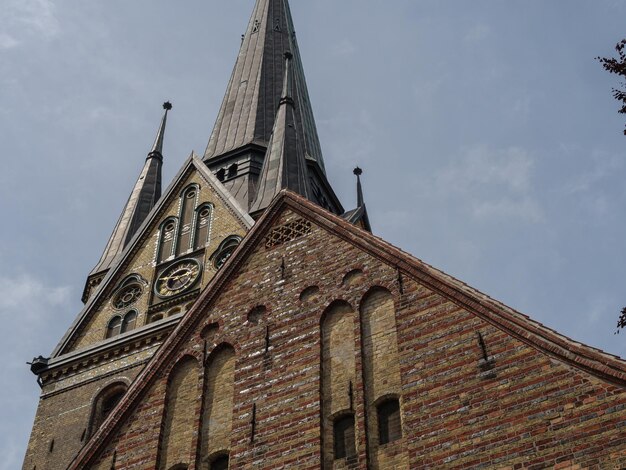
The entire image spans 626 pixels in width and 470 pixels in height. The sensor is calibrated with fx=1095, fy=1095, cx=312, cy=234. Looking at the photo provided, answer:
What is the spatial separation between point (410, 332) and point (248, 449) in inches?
80.9

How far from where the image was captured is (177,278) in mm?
23828

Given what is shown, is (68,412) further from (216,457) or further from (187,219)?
(216,457)

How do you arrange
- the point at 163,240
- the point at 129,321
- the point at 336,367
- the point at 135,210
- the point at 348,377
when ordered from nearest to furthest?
1. the point at 348,377
2. the point at 336,367
3. the point at 129,321
4. the point at 163,240
5. the point at 135,210

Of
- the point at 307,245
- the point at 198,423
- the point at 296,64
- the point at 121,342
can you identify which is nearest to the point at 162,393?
the point at 198,423

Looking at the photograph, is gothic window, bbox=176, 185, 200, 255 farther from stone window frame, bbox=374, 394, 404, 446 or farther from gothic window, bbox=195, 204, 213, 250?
stone window frame, bbox=374, 394, 404, 446

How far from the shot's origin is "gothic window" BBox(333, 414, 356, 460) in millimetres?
10719

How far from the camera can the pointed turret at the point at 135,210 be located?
26203 millimetres

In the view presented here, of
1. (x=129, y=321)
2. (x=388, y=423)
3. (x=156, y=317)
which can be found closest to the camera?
(x=388, y=423)

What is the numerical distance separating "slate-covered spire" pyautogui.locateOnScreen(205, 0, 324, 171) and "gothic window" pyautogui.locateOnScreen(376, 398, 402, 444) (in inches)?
825

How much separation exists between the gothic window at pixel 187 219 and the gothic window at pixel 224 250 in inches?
37.7

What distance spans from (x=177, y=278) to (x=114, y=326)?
1.71 m

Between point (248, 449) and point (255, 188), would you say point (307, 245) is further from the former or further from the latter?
point (255, 188)

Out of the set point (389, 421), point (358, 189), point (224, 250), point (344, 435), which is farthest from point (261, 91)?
point (389, 421)

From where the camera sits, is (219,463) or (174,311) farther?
(174,311)
